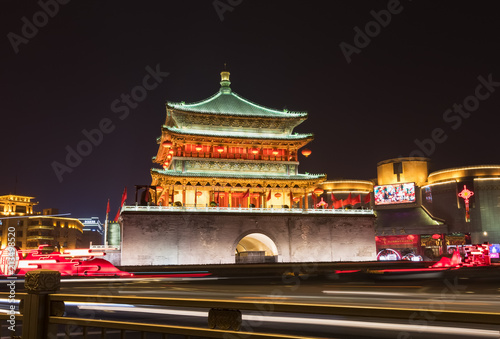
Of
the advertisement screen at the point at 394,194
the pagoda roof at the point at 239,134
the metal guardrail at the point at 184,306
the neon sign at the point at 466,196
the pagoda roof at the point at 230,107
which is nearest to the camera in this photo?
the metal guardrail at the point at 184,306

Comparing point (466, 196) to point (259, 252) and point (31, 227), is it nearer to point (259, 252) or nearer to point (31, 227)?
point (259, 252)

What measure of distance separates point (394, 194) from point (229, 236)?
26856 millimetres

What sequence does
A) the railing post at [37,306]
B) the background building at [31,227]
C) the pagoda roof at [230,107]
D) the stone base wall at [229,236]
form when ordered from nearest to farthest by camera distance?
the railing post at [37,306]
the stone base wall at [229,236]
the pagoda roof at [230,107]
the background building at [31,227]

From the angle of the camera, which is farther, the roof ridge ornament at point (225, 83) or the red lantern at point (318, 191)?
the roof ridge ornament at point (225, 83)

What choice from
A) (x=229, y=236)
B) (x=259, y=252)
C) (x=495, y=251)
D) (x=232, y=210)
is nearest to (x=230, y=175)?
(x=232, y=210)

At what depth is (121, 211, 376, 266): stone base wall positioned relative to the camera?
27.9m

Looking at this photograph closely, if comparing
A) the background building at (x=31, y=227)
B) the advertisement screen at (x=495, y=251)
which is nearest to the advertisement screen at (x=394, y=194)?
the advertisement screen at (x=495, y=251)

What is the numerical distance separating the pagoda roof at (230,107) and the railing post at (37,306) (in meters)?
28.6

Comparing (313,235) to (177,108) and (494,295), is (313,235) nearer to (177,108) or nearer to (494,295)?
(177,108)

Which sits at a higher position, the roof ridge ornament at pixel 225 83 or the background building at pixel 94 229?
the roof ridge ornament at pixel 225 83

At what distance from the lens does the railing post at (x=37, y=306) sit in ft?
12.4

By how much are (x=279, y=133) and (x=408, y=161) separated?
907 inches

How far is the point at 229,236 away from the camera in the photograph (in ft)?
97.0

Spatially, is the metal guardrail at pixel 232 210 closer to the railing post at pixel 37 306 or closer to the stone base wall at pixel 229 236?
the stone base wall at pixel 229 236
